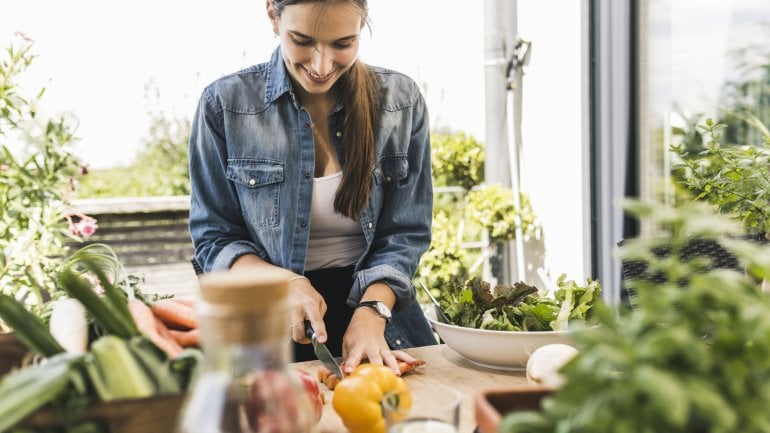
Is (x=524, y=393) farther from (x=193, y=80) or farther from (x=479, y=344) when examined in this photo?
(x=193, y=80)

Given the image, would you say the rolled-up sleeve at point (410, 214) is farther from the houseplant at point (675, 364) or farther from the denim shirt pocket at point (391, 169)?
the houseplant at point (675, 364)

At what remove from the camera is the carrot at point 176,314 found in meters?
0.94

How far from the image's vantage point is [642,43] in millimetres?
3311

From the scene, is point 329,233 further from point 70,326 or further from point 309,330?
point 70,326

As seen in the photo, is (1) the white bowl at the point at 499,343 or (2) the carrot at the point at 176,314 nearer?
(2) the carrot at the point at 176,314

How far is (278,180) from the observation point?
1.75 m

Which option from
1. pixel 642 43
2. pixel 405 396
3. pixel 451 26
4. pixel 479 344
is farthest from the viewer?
pixel 451 26

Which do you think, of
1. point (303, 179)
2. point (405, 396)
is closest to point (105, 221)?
point (303, 179)

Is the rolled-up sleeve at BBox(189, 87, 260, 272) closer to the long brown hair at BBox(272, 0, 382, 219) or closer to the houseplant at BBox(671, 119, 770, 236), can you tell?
the long brown hair at BBox(272, 0, 382, 219)

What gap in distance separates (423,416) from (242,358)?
0.98 ft

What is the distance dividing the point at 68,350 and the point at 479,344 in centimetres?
71

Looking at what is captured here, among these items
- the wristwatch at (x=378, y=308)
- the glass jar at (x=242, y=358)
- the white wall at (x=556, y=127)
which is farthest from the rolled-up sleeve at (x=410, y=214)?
the white wall at (x=556, y=127)

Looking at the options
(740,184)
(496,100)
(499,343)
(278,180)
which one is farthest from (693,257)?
(496,100)

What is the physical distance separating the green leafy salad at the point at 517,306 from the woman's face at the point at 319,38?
555 mm
